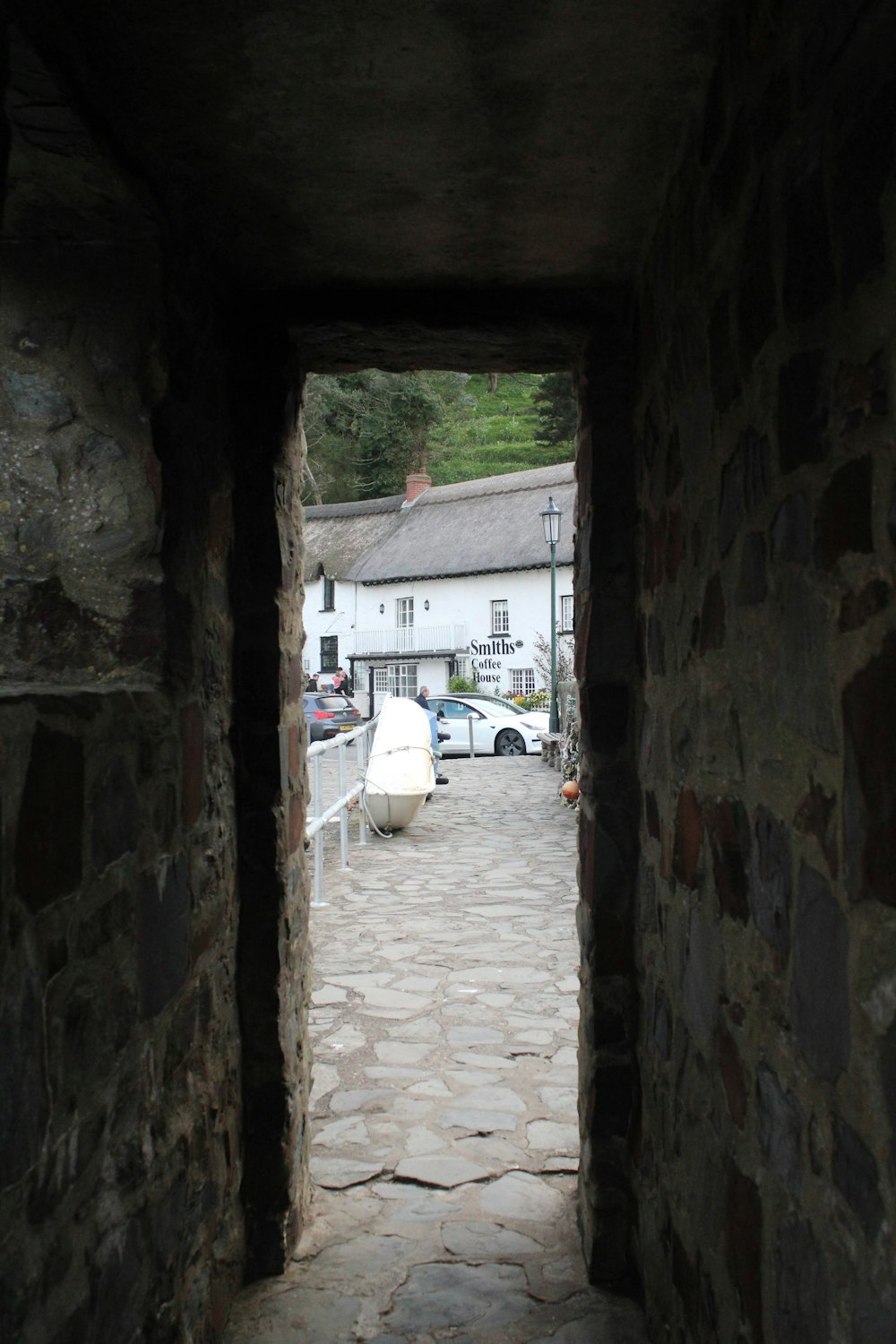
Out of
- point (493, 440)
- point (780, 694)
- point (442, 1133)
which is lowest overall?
point (442, 1133)

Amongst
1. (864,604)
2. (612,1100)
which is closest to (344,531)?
(612,1100)

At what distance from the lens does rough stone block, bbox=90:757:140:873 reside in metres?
1.75

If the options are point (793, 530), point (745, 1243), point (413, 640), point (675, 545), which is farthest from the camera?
point (413, 640)

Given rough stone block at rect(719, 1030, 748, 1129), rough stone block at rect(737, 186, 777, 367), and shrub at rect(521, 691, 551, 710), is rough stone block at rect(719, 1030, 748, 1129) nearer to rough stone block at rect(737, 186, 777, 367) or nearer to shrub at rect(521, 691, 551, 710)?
rough stone block at rect(737, 186, 777, 367)

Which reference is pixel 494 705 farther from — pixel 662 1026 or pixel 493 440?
pixel 493 440

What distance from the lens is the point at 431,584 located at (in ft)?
97.2

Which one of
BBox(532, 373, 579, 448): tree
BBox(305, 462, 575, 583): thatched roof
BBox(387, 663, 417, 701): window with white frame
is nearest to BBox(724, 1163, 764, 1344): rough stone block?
BBox(305, 462, 575, 583): thatched roof

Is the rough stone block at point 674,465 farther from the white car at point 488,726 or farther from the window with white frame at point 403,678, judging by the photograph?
the window with white frame at point 403,678

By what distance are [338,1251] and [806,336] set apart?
8.71 ft

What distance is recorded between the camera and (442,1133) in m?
3.71

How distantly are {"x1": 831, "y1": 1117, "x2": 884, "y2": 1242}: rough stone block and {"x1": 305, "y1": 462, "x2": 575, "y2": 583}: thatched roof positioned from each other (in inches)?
972

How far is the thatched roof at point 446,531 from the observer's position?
2828 cm

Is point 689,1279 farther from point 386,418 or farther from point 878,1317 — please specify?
point 386,418

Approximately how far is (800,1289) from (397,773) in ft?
26.1
